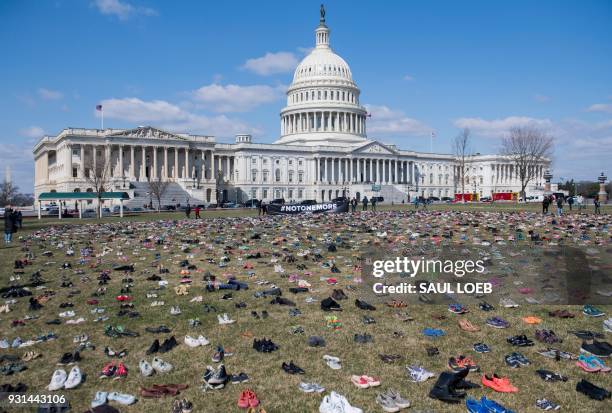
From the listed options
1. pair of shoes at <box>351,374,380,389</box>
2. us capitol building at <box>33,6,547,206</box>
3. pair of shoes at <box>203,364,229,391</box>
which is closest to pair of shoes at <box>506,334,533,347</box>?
pair of shoes at <box>351,374,380,389</box>

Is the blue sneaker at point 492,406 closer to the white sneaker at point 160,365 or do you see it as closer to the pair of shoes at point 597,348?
the pair of shoes at point 597,348

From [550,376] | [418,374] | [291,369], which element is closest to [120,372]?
[291,369]

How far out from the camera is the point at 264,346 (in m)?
8.32

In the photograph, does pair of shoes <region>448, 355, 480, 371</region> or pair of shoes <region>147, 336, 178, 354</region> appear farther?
pair of shoes <region>147, 336, 178, 354</region>

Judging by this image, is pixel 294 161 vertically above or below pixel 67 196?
above

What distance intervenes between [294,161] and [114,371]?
361ft

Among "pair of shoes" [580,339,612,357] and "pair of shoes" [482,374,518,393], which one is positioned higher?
"pair of shoes" [580,339,612,357]

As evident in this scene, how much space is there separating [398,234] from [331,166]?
312ft

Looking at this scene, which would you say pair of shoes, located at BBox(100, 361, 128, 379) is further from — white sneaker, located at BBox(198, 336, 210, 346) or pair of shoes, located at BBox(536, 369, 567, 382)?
pair of shoes, located at BBox(536, 369, 567, 382)

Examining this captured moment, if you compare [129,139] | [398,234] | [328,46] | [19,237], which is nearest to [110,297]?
[398,234]

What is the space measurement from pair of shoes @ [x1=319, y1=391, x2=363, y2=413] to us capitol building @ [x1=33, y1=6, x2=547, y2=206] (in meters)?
81.4

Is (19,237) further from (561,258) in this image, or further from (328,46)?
(328,46)

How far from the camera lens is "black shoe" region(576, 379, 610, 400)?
20.8 ft

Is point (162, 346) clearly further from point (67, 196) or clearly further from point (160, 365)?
point (67, 196)
